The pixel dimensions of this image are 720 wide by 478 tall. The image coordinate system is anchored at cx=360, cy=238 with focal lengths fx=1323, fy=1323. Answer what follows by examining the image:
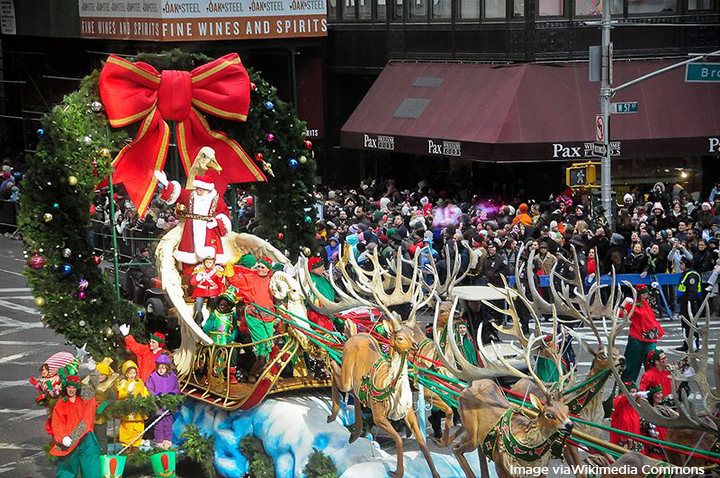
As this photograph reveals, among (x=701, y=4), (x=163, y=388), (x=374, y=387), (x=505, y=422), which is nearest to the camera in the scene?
(x=505, y=422)

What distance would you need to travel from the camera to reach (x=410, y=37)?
36812mm

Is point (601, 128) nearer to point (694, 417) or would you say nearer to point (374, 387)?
point (374, 387)

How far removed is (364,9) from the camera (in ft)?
127

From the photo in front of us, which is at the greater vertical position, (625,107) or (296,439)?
(625,107)

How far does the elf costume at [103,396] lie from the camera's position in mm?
15461

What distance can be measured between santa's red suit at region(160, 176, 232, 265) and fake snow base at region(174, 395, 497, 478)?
6.15 ft

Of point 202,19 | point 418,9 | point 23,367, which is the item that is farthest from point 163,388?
point 418,9

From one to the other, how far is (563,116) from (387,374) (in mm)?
19341

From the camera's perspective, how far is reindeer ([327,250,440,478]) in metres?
13.5

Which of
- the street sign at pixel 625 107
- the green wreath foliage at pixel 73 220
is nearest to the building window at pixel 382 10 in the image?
the street sign at pixel 625 107

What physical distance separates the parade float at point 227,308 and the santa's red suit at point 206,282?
2 cm

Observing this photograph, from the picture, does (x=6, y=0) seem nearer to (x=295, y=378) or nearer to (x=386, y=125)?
(x=386, y=125)

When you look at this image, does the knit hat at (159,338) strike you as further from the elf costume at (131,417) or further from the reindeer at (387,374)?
the reindeer at (387,374)

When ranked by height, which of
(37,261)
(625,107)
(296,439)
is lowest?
(296,439)
